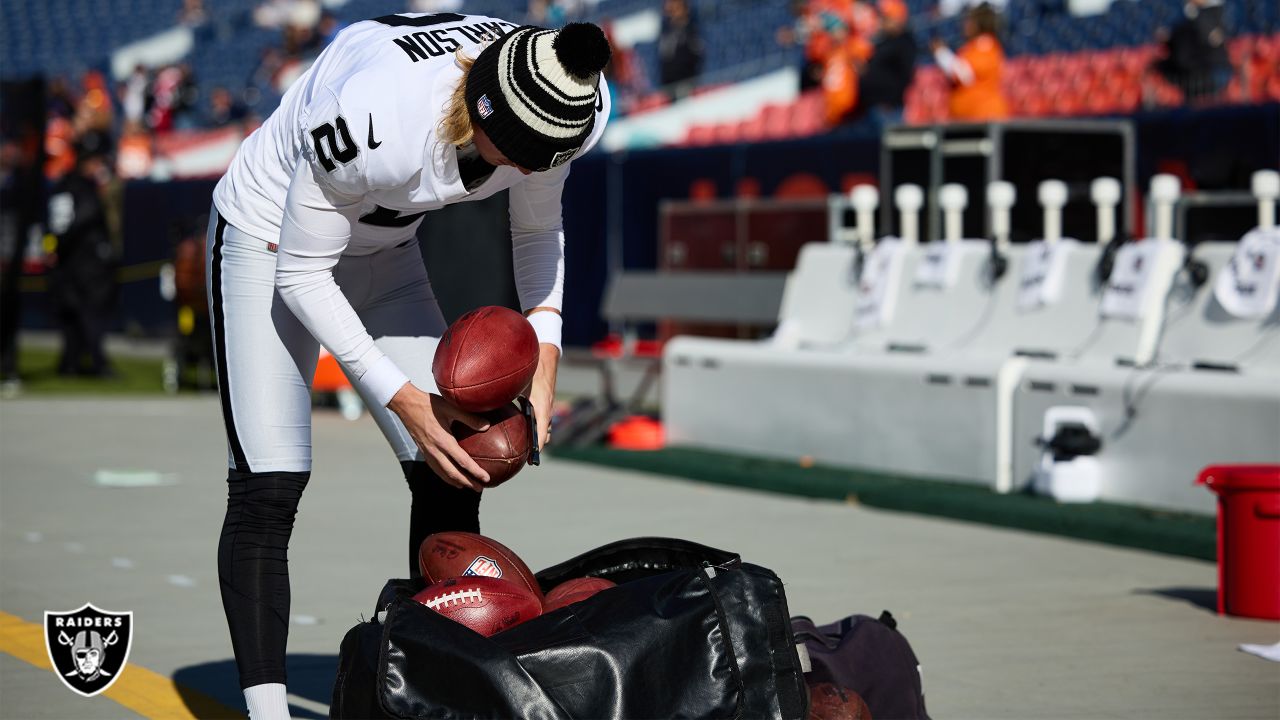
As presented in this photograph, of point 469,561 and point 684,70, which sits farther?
point 684,70

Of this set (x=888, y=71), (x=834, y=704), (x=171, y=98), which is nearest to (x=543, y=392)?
(x=834, y=704)

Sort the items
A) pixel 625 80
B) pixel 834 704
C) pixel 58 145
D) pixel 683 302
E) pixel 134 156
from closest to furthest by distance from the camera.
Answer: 1. pixel 834 704
2. pixel 683 302
3. pixel 625 80
4. pixel 58 145
5. pixel 134 156

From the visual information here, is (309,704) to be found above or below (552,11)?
below

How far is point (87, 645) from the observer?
5.21 metres

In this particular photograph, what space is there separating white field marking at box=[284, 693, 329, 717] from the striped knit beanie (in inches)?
73.8

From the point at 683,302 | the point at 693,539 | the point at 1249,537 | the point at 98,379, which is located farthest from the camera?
the point at 98,379

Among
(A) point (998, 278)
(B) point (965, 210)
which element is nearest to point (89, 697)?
(A) point (998, 278)

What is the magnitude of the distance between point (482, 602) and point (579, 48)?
48.9 inches

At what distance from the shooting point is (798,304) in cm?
1166

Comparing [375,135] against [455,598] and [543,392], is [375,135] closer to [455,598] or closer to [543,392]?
[543,392]

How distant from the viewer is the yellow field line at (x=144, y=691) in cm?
500

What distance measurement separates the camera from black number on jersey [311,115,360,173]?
3816mm

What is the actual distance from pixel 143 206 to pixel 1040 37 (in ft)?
42.4

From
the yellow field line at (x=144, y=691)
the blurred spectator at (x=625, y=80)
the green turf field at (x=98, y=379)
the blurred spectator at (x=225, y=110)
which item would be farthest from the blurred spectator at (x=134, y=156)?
the yellow field line at (x=144, y=691)
